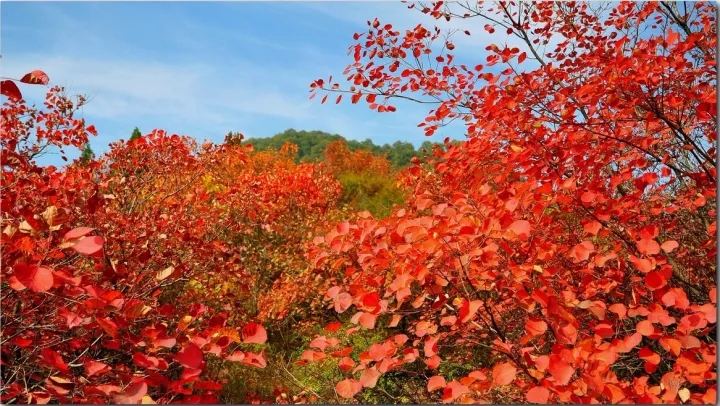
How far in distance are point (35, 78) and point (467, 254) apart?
1.55 meters

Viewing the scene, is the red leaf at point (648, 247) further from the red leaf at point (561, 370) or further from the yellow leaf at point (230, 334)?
the yellow leaf at point (230, 334)

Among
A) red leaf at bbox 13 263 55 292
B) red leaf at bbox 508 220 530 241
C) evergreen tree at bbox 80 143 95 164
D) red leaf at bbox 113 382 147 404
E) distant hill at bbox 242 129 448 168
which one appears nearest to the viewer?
red leaf at bbox 13 263 55 292

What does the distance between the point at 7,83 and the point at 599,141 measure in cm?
263

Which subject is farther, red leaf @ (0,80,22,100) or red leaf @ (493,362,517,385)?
red leaf @ (493,362,517,385)

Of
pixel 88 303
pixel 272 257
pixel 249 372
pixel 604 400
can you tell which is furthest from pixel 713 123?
pixel 272 257

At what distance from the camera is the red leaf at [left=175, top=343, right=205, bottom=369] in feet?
5.28

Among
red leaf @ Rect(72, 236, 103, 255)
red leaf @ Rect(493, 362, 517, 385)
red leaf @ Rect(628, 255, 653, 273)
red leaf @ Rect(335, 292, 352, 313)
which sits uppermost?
red leaf @ Rect(628, 255, 653, 273)

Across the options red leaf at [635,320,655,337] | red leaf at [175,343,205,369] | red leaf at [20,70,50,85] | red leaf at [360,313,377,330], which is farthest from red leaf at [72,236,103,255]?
red leaf at [635,320,655,337]

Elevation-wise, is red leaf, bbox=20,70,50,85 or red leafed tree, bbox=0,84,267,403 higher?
red leaf, bbox=20,70,50,85

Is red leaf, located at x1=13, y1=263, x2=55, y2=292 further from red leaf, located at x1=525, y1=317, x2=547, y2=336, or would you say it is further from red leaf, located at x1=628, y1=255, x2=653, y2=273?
red leaf, located at x1=628, y1=255, x2=653, y2=273

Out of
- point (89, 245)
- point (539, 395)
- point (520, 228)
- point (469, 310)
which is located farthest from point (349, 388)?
point (89, 245)

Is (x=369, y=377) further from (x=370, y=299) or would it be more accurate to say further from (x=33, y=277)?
(x=33, y=277)

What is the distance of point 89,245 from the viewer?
1.47 metres

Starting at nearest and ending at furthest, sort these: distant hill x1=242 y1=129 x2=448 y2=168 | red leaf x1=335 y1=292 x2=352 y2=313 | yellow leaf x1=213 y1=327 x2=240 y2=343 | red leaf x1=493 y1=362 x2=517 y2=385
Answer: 1. red leaf x1=493 y1=362 x2=517 y2=385
2. yellow leaf x1=213 y1=327 x2=240 y2=343
3. red leaf x1=335 y1=292 x2=352 y2=313
4. distant hill x1=242 y1=129 x2=448 y2=168
